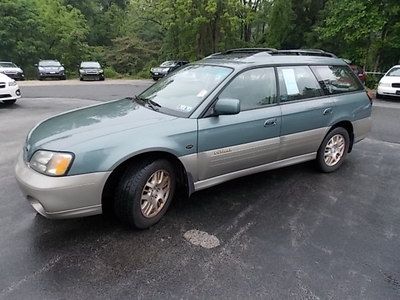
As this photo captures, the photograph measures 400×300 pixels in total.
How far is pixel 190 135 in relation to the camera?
3162 millimetres

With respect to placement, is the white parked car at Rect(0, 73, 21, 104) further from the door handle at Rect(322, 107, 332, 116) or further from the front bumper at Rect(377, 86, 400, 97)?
the front bumper at Rect(377, 86, 400, 97)

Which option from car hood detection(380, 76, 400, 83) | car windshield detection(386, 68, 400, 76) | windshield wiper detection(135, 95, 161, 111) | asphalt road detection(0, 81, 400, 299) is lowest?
car hood detection(380, 76, 400, 83)

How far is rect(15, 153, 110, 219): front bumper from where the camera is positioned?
262cm

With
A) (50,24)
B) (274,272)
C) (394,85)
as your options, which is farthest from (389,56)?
(50,24)

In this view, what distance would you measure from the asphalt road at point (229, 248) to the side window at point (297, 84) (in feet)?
3.63

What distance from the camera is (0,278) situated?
243 centimetres

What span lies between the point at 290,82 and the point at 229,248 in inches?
85.5

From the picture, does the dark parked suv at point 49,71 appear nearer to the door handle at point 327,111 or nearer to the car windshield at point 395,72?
the car windshield at point 395,72

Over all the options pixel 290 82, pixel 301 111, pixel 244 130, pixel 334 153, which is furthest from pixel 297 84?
pixel 334 153

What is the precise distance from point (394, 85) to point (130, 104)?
485 inches

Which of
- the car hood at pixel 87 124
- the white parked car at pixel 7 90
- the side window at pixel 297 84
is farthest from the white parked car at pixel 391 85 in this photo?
the white parked car at pixel 7 90

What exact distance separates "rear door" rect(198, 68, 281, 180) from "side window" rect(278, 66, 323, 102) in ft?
0.47

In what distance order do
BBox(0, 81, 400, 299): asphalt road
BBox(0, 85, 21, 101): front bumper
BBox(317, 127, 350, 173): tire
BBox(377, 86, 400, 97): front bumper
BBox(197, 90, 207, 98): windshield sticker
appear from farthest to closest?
BBox(377, 86, 400, 97): front bumper → BBox(0, 85, 21, 101): front bumper → BBox(317, 127, 350, 173): tire → BBox(197, 90, 207, 98): windshield sticker → BBox(0, 81, 400, 299): asphalt road

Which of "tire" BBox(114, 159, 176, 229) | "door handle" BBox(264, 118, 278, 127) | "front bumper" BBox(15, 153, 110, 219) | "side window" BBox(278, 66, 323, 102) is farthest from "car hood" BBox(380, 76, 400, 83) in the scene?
"front bumper" BBox(15, 153, 110, 219)
